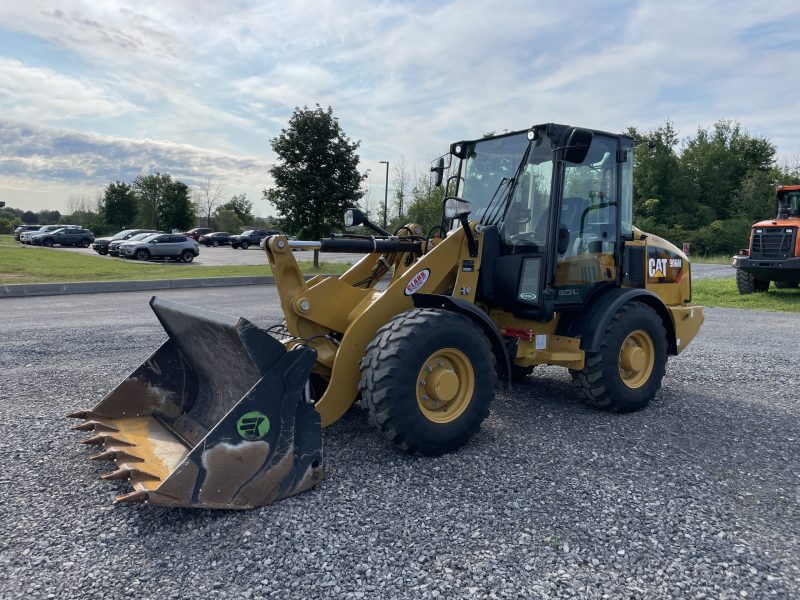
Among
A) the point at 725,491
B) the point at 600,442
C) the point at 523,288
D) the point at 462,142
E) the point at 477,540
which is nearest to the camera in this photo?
the point at 477,540

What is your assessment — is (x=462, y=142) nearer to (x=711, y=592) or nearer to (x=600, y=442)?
(x=600, y=442)

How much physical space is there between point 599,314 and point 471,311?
1432mm

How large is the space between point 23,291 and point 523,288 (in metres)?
14.8

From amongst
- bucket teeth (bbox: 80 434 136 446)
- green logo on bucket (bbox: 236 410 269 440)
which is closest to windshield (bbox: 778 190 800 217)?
green logo on bucket (bbox: 236 410 269 440)

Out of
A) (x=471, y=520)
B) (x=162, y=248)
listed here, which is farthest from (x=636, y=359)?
(x=162, y=248)

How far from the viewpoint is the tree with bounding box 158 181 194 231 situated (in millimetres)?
61031

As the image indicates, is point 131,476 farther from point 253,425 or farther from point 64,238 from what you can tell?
point 64,238

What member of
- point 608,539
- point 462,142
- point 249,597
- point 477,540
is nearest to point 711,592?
point 608,539

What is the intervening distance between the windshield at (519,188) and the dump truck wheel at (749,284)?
14.2 metres

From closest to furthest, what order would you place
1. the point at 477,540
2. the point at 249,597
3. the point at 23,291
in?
the point at 249,597 → the point at 477,540 → the point at 23,291

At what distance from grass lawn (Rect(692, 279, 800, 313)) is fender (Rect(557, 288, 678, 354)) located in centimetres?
1099

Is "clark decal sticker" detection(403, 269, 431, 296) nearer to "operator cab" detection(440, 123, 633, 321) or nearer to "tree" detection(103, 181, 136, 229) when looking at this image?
"operator cab" detection(440, 123, 633, 321)

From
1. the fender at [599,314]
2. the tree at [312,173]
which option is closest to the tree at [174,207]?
the tree at [312,173]

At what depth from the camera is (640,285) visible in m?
5.84
